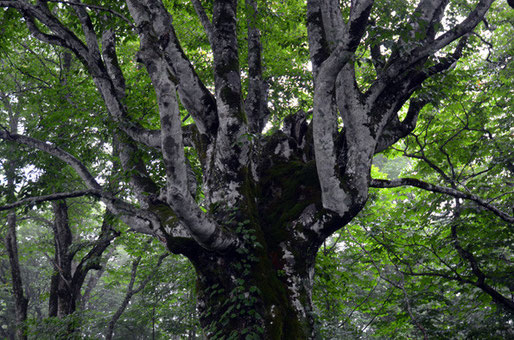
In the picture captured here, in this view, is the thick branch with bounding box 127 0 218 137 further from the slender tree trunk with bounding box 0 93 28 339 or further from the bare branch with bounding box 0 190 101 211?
the slender tree trunk with bounding box 0 93 28 339

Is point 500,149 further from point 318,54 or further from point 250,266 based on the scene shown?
point 250,266

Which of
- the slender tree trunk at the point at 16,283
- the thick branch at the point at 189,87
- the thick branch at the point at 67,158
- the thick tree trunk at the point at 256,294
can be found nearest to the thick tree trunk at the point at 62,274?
the slender tree trunk at the point at 16,283

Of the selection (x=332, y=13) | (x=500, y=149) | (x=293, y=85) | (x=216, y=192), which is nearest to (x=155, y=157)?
(x=216, y=192)

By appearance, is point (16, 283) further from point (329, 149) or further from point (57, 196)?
point (329, 149)

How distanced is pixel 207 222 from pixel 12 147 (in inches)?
373

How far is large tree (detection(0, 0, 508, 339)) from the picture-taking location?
4086 mm

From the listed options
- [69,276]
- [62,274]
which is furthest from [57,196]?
[69,276]

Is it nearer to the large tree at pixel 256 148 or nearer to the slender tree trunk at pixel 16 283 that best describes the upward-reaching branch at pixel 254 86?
the large tree at pixel 256 148

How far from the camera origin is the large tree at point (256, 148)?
409cm

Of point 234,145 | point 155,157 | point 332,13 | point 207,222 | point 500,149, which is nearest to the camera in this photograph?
point 207,222

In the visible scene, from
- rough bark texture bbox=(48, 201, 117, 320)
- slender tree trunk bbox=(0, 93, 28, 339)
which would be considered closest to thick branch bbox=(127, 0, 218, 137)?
rough bark texture bbox=(48, 201, 117, 320)

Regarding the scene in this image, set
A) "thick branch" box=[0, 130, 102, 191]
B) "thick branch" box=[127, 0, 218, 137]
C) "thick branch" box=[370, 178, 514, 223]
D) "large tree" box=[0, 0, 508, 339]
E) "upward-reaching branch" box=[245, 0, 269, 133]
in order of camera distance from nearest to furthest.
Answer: "large tree" box=[0, 0, 508, 339] < "thick branch" box=[370, 178, 514, 223] < "thick branch" box=[127, 0, 218, 137] < "thick branch" box=[0, 130, 102, 191] < "upward-reaching branch" box=[245, 0, 269, 133]

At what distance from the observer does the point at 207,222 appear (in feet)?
12.5

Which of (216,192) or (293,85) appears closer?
(216,192)
